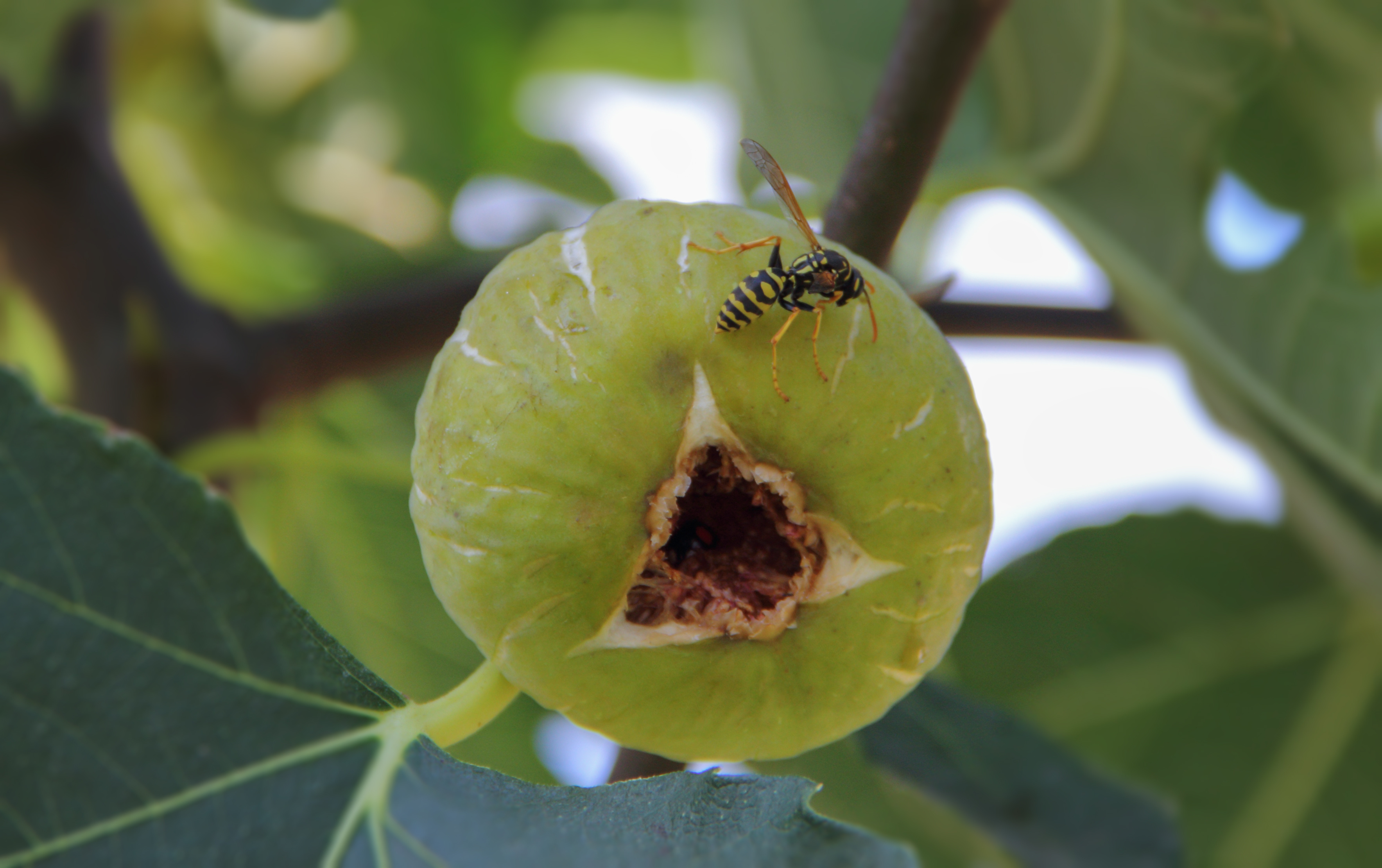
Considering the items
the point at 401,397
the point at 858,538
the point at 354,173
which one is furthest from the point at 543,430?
the point at 354,173

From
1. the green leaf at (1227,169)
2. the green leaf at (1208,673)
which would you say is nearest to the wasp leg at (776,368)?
the green leaf at (1227,169)

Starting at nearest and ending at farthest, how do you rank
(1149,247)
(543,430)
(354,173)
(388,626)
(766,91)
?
(543,430) < (1149,247) < (766,91) < (388,626) < (354,173)

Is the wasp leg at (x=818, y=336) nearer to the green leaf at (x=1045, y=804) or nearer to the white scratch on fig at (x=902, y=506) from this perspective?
the white scratch on fig at (x=902, y=506)

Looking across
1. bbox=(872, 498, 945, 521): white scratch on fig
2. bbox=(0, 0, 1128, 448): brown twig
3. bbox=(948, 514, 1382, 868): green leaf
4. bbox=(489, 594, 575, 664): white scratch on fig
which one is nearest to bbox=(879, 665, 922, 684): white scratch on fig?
bbox=(872, 498, 945, 521): white scratch on fig

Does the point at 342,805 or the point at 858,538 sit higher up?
the point at 858,538

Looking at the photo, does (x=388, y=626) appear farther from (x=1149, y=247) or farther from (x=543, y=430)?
(x=543, y=430)

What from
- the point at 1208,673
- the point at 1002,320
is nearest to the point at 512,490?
the point at 1002,320

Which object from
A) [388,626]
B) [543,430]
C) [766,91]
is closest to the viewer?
[543,430]

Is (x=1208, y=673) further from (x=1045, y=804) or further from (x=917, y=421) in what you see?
(x=917, y=421)
